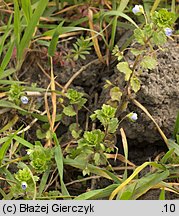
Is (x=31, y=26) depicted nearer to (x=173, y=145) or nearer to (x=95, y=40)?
(x=95, y=40)

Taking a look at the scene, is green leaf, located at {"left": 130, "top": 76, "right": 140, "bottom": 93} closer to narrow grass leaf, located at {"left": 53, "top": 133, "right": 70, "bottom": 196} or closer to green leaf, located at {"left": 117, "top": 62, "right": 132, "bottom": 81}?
green leaf, located at {"left": 117, "top": 62, "right": 132, "bottom": 81}

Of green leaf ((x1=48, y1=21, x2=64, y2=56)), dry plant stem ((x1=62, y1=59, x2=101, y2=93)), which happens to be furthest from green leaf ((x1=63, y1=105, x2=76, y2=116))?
green leaf ((x1=48, y1=21, x2=64, y2=56))

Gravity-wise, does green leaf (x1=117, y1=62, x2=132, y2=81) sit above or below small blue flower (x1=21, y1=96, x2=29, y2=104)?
above

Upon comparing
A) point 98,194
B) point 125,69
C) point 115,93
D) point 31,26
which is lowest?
point 98,194

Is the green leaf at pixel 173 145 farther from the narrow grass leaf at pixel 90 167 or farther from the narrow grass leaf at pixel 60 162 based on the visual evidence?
the narrow grass leaf at pixel 60 162

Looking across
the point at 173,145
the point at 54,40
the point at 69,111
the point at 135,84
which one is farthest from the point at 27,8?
the point at 173,145

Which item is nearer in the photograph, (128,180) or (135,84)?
(128,180)
